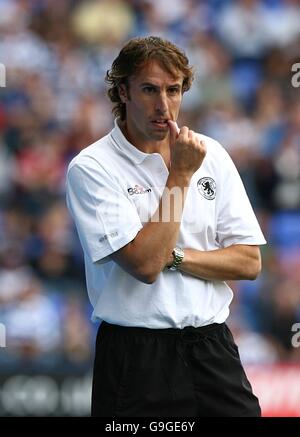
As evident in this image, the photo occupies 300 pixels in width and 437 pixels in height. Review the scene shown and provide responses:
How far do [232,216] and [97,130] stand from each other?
15.7ft

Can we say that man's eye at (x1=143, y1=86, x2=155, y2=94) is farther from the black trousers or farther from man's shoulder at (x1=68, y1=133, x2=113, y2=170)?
the black trousers

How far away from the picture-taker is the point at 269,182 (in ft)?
27.6

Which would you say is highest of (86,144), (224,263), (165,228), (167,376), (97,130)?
(97,130)

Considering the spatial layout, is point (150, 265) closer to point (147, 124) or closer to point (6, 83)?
point (147, 124)

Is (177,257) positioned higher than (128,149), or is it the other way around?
(128,149)

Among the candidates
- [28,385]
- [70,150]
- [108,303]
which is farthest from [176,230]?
[70,150]

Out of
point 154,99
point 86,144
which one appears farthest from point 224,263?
point 86,144

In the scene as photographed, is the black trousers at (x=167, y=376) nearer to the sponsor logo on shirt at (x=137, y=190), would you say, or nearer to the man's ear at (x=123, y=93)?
the sponsor logo on shirt at (x=137, y=190)

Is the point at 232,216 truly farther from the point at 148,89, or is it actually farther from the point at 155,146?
the point at 148,89

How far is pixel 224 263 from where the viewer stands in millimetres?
3576

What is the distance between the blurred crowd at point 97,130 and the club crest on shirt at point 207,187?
149 inches

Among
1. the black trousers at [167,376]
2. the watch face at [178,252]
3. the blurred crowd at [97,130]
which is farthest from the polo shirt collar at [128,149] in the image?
the blurred crowd at [97,130]

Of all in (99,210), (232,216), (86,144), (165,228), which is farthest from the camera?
(86,144)

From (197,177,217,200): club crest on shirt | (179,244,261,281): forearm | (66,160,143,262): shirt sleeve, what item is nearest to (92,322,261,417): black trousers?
(179,244,261,281): forearm
